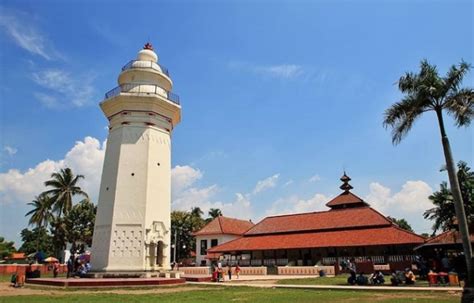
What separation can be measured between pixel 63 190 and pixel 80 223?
7060 mm

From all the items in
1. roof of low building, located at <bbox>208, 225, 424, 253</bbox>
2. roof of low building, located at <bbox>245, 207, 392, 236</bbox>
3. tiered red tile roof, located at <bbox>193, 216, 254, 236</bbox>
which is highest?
tiered red tile roof, located at <bbox>193, 216, 254, 236</bbox>

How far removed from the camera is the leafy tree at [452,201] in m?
22.1

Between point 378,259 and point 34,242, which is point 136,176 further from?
point 34,242

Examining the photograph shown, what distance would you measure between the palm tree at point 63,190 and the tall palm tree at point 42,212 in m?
0.89

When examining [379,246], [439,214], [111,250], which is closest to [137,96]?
[111,250]

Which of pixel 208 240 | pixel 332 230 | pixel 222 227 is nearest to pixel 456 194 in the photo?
pixel 332 230

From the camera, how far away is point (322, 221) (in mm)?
37438

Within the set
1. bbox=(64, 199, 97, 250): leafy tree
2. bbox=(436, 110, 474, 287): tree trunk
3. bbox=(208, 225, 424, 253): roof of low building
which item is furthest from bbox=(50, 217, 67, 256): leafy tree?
bbox=(436, 110, 474, 287): tree trunk

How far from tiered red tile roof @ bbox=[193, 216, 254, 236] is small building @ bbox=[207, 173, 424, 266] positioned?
8245 millimetres

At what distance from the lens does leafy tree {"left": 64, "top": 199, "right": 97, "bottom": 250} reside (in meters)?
47.1

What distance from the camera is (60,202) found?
141 ft

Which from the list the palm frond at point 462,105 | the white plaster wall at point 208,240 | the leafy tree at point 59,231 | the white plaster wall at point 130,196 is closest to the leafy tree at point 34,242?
the leafy tree at point 59,231

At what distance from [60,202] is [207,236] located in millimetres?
18691

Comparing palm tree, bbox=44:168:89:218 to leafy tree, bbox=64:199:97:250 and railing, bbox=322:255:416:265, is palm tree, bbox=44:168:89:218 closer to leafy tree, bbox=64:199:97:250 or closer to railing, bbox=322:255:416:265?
leafy tree, bbox=64:199:97:250
